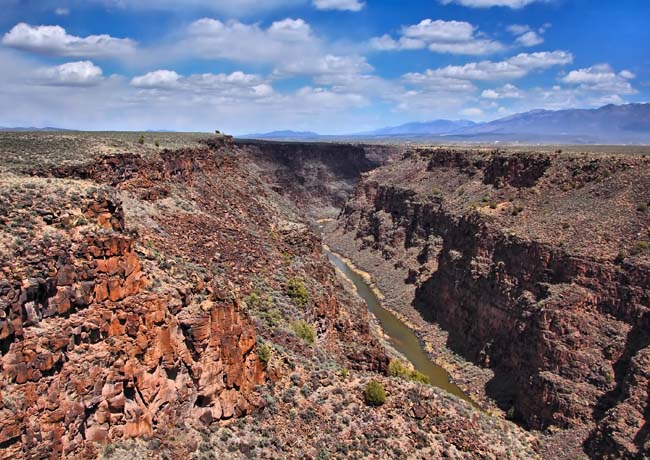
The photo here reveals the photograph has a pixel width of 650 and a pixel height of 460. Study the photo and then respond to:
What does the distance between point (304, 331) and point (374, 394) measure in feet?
25.0

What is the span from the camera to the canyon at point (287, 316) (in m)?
17.3

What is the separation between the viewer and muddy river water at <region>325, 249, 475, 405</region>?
45.9 metres

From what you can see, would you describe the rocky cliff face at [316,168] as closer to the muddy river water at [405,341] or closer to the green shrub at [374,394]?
the muddy river water at [405,341]

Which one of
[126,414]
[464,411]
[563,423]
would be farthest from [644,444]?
[126,414]

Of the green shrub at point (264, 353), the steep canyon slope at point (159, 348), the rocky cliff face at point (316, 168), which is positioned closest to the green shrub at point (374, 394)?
the steep canyon slope at point (159, 348)

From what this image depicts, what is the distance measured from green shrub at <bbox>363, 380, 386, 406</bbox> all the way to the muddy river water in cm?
1881

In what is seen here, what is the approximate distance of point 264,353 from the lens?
25.4 meters

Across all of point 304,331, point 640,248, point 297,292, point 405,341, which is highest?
point 640,248

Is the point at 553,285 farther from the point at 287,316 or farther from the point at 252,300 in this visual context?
the point at 252,300

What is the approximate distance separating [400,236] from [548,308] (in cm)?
4050

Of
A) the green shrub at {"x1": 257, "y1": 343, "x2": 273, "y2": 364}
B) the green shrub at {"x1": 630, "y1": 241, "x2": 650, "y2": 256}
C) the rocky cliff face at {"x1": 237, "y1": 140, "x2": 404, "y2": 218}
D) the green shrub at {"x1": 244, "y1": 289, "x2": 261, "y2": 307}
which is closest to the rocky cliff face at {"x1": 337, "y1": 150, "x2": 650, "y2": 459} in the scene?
the green shrub at {"x1": 630, "y1": 241, "x2": 650, "y2": 256}

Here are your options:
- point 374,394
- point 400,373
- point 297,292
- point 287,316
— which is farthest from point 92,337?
point 400,373

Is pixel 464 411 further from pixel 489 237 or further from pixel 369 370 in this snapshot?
pixel 489 237

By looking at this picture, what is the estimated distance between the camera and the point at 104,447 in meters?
17.5
